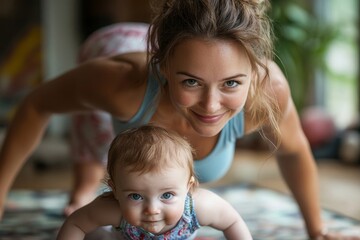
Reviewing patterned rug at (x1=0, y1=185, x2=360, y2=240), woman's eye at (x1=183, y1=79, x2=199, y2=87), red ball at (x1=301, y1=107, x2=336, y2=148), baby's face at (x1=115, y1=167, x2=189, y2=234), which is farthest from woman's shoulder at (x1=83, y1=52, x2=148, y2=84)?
red ball at (x1=301, y1=107, x2=336, y2=148)

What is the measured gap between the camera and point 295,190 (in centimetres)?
154

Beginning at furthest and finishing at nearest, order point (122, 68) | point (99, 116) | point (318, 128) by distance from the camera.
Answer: point (318, 128) < point (99, 116) < point (122, 68)

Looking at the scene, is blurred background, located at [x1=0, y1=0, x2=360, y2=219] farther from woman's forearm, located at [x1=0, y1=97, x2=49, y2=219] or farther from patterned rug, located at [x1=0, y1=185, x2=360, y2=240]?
woman's forearm, located at [x1=0, y1=97, x2=49, y2=219]

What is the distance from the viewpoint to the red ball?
3.06 metres

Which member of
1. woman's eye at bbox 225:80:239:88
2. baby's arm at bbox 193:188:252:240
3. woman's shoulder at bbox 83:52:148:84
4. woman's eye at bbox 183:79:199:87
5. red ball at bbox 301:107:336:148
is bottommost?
baby's arm at bbox 193:188:252:240

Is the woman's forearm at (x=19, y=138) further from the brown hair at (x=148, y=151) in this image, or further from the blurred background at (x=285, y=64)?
the blurred background at (x=285, y=64)

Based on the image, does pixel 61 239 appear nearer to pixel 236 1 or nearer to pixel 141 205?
pixel 141 205

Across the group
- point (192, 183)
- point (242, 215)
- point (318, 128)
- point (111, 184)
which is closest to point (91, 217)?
point (111, 184)

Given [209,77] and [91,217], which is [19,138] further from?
[209,77]

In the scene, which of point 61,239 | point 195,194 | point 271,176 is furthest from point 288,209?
point 61,239

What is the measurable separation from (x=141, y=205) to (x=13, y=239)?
2.29 feet

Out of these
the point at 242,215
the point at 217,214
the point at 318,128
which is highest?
the point at 318,128

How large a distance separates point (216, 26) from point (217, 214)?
363mm

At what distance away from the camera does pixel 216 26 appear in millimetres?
1115
